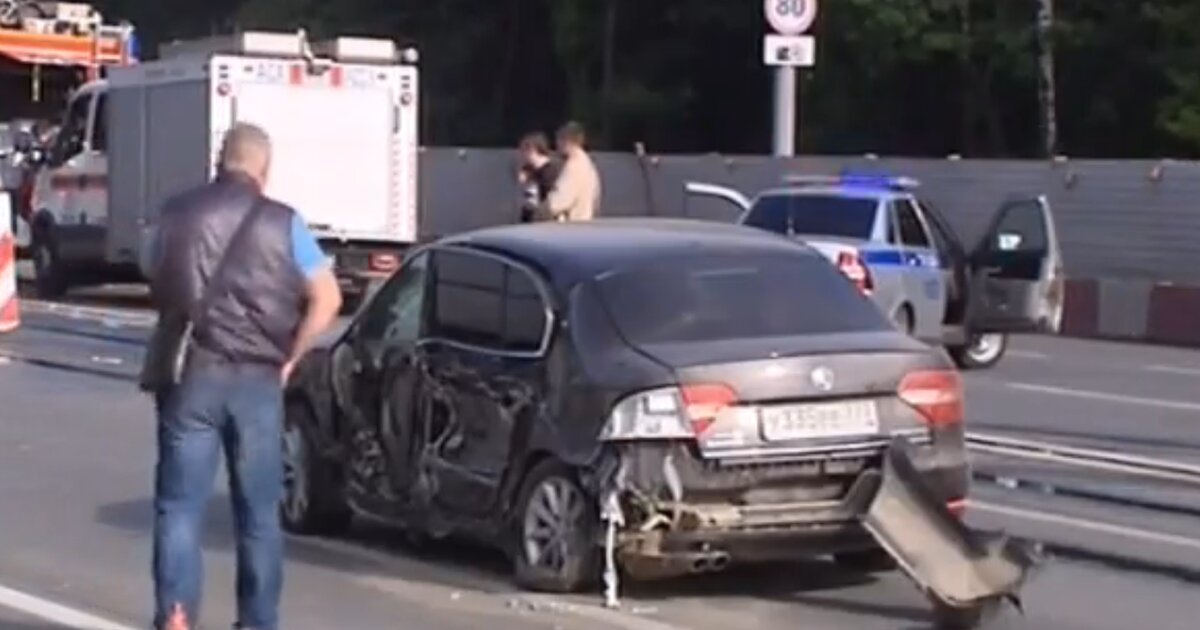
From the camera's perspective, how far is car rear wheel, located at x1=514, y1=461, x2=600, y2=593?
461 inches

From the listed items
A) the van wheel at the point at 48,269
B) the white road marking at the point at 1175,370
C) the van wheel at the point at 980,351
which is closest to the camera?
the van wheel at the point at 980,351

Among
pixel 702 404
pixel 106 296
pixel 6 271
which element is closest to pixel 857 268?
pixel 6 271

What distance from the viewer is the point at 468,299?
500 inches

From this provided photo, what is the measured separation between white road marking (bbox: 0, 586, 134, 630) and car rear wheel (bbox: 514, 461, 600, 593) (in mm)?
1653

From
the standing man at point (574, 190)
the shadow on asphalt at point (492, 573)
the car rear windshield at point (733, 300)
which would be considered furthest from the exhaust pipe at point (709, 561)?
the standing man at point (574, 190)

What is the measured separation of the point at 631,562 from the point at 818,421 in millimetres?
893

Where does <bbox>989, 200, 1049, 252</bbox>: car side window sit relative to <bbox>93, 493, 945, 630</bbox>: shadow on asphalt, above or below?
above

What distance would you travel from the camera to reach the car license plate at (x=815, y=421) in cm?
1154

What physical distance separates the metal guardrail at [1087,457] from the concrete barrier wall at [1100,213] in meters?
12.7

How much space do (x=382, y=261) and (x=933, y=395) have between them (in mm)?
19200

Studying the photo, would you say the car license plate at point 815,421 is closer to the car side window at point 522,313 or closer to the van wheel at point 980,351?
the car side window at point 522,313

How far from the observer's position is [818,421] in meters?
11.6

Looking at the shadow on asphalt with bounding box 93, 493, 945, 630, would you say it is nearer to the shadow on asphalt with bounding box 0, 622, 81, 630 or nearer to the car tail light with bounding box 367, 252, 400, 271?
the shadow on asphalt with bounding box 0, 622, 81, 630

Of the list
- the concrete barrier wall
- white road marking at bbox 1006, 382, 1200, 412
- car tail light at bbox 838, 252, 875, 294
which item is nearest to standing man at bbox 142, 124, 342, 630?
white road marking at bbox 1006, 382, 1200, 412
